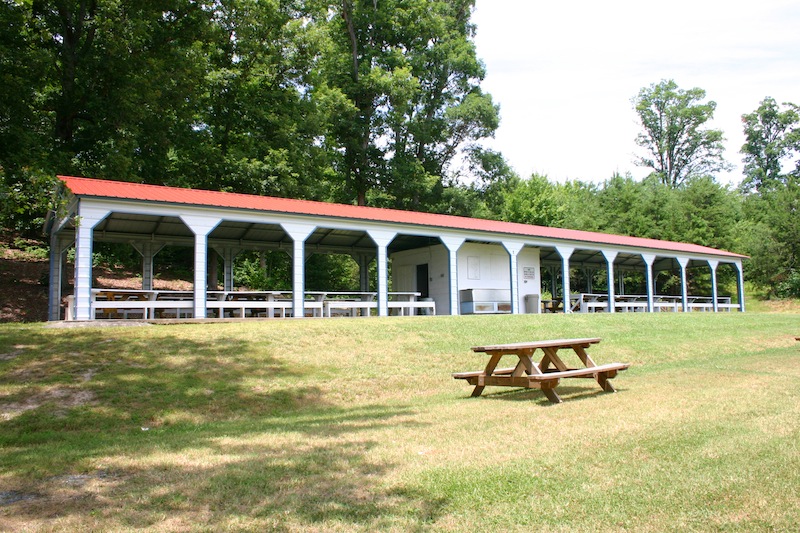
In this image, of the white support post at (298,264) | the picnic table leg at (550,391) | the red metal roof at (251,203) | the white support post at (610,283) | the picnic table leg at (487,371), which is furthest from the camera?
the white support post at (610,283)

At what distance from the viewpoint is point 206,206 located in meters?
15.9

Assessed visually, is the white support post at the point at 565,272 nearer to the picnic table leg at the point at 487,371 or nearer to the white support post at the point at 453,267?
the white support post at the point at 453,267

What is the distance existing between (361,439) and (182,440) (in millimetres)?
1935

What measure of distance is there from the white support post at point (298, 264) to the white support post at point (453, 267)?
5.24m

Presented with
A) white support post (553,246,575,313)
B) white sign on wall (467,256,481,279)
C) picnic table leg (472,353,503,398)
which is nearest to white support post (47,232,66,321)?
picnic table leg (472,353,503,398)

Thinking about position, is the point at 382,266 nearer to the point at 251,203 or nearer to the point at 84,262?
the point at 251,203

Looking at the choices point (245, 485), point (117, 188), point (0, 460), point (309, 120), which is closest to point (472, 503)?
point (245, 485)

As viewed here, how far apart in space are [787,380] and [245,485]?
8.32 metres

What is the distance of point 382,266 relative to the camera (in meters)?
19.2

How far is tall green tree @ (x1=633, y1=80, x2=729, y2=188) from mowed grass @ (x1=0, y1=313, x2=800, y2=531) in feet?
187

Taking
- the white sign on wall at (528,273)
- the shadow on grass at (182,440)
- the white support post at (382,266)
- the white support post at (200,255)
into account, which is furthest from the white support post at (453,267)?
the shadow on grass at (182,440)

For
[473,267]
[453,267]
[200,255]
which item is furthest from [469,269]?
[200,255]

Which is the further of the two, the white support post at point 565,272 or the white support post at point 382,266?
the white support post at point 565,272

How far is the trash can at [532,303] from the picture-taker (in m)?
24.7
